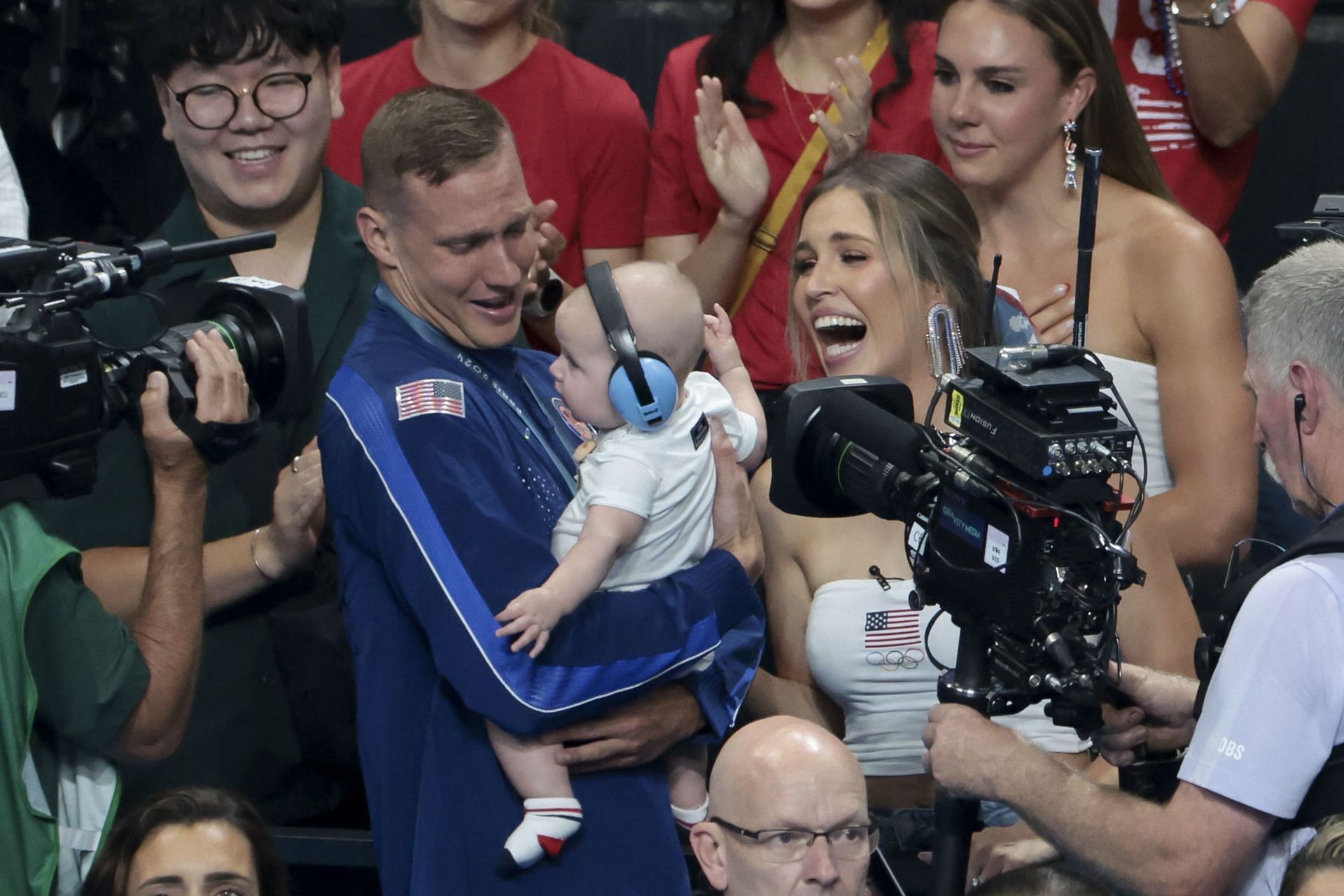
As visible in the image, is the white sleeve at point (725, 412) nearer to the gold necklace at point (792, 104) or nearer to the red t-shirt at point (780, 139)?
the red t-shirt at point (780, 139)

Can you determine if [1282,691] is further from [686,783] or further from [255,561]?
[255,561]

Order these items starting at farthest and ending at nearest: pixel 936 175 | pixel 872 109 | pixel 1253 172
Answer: pixel 1253 172 < pixel 872 109 < pixel 936 175

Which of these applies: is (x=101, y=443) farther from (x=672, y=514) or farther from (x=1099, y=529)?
(x=1099, y=529)

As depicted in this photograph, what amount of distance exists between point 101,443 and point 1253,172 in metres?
2.83

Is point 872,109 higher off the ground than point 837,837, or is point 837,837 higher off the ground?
point 872,109

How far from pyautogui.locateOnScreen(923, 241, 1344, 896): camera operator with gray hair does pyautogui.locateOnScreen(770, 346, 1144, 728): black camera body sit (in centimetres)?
13

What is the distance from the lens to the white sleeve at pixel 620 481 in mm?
2396

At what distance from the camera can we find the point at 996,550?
2135 mm

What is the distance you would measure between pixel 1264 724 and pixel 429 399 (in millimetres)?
1113

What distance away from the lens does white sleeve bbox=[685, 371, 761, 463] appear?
2.70 meters

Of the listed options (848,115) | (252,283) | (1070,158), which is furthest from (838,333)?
(252,283)

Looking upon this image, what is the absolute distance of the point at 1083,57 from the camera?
3.44 metres

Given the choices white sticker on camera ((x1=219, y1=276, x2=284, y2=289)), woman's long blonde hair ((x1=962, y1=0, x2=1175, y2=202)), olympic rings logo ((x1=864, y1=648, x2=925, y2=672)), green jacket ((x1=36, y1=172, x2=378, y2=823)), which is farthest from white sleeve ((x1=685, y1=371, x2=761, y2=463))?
woman's long blonde hair ((x1=962, y1=0, x2=1175, y2=202))

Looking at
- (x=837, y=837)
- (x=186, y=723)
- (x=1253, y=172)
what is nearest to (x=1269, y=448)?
(x=837, y=837)
